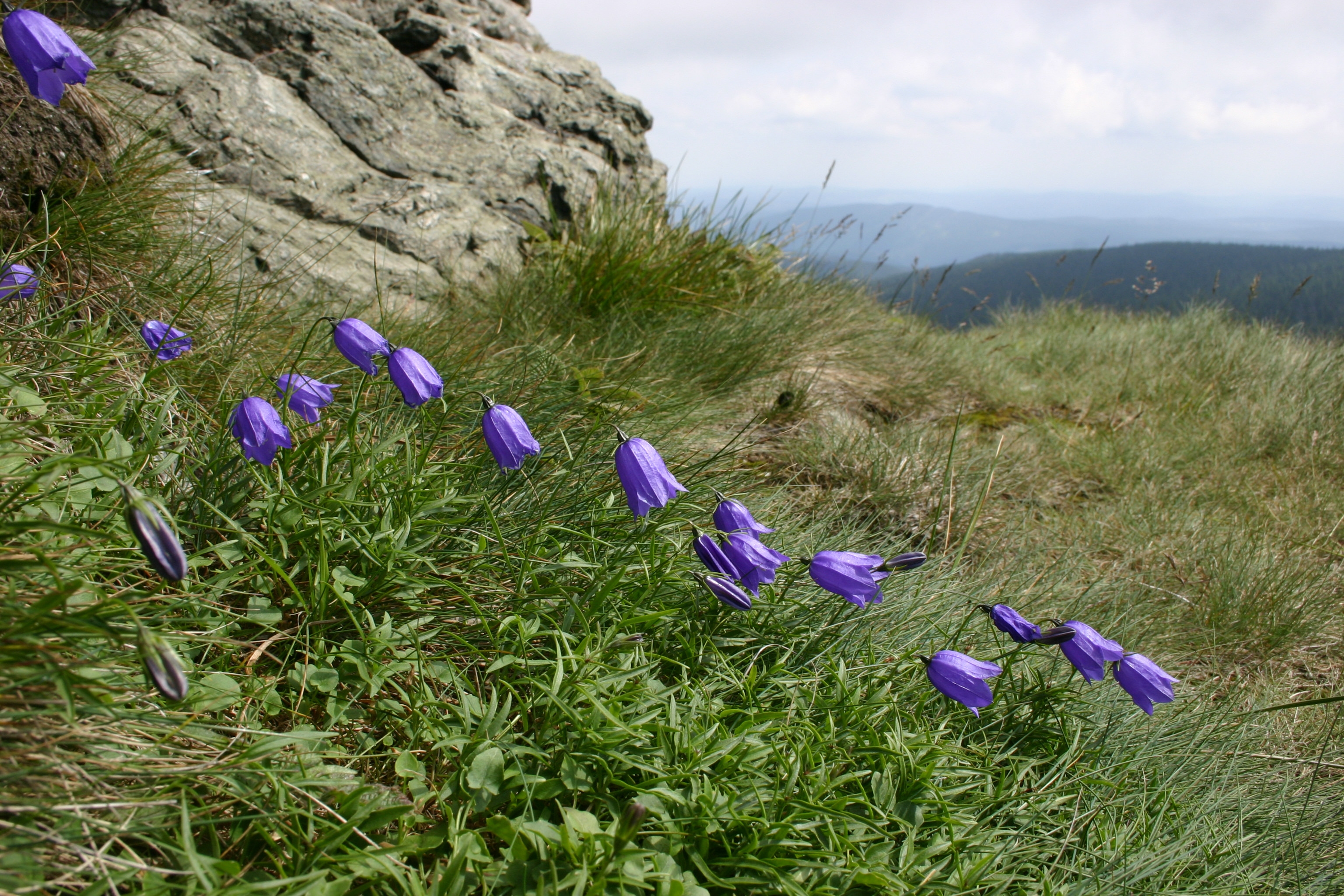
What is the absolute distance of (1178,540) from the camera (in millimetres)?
3363

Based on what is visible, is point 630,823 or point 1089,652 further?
point 1089,652

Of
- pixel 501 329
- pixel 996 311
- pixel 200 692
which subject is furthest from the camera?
pixel 996 311

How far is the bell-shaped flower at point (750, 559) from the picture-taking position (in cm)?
165

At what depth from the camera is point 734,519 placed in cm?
175

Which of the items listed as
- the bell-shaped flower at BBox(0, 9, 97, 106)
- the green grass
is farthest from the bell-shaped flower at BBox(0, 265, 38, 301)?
the bell-shaped flower at BBox(0, 9, 97, 106)

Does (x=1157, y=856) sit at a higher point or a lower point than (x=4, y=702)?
lower

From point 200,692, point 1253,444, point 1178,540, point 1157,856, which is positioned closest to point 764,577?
point 1157,856

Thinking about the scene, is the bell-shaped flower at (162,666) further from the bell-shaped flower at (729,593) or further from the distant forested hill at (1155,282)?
the distant forested hill at (1155,282)

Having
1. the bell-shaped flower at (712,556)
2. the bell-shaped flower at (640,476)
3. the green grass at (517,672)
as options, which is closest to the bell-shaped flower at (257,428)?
the green grass at (517,672)

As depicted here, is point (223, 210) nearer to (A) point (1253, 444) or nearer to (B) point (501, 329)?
(B) point (501, 329)

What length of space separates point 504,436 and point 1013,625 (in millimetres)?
1224

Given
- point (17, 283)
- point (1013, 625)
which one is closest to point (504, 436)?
point (1013, 625)

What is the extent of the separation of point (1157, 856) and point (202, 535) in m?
2.06

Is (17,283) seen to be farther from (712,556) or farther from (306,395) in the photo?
(712,556)
